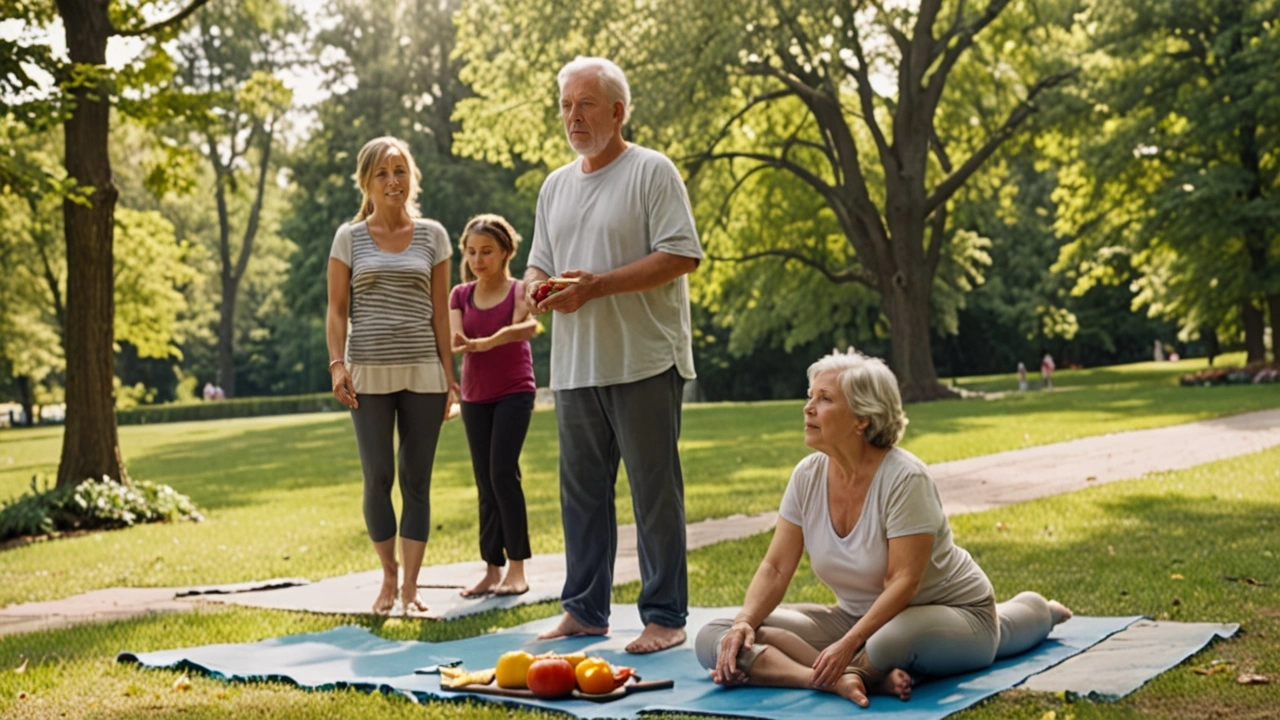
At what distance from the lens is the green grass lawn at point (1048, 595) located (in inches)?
191

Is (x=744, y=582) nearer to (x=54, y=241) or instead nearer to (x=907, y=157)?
(x=907, y=157)

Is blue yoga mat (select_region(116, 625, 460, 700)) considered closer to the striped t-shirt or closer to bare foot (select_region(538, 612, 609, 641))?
bare foot (select_region(538, 612, 609, 641))

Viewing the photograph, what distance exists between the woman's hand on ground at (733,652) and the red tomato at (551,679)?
0.53 meters

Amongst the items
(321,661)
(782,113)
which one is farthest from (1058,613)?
(782,113)

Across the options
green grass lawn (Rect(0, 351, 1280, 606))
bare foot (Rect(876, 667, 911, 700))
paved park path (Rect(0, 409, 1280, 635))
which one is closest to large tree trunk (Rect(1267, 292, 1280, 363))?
green grass lawn (Rect(0, 351, 1280, 606))

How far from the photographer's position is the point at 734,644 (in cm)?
509

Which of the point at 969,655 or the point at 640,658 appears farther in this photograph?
the point at 640,658

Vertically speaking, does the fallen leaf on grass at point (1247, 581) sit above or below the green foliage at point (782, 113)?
below

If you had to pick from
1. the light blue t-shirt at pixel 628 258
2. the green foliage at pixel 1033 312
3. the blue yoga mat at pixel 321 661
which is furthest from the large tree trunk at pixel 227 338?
the light blue t-shirt at pixel 628 258

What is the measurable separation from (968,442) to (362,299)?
12.4 metres

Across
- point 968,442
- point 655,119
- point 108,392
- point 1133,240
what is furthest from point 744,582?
point 1133,240

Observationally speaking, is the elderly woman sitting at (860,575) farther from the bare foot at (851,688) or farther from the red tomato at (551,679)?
the red tomato at (551,679)

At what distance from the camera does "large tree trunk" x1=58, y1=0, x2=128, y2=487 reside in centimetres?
1377

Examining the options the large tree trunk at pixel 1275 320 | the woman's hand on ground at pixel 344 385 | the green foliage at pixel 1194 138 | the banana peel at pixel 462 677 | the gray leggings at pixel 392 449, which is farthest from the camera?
the large tree trunk at pixel 1275 320
